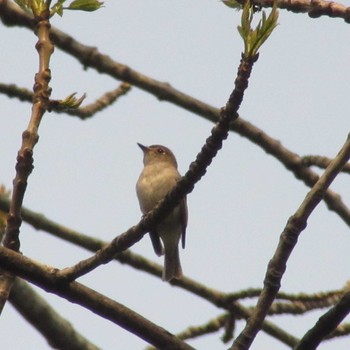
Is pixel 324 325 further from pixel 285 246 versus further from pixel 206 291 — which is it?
pixel 206 291

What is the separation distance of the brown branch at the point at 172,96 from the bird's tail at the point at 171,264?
120 cm

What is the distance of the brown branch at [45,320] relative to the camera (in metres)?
5.36

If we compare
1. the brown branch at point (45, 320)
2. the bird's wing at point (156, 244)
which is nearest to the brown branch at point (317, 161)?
the brown branch at point (45, 320)

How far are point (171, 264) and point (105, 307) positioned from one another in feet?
16.3

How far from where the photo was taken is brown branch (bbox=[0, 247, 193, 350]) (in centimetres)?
349

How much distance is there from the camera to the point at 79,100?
388 centimetres

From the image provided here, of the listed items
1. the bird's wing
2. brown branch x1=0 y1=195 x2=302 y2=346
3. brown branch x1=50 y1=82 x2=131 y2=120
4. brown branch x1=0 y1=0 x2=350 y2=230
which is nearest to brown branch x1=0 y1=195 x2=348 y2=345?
brown branch x1=0 y1=195 x2=302 y2=346

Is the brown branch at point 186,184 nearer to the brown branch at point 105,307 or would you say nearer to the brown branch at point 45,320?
the brown branch at point 105,307

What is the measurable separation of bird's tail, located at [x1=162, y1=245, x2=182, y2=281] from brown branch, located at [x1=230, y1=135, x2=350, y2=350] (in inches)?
114

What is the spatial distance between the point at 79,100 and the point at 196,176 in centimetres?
70

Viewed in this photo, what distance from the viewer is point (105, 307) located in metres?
3.50

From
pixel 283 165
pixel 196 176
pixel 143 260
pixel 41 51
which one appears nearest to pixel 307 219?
pixel 196 176

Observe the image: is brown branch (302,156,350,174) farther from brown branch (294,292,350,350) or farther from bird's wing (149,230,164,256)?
bird's wing (149,230,164,256)

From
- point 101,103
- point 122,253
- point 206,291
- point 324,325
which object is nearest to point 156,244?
point 101,103
